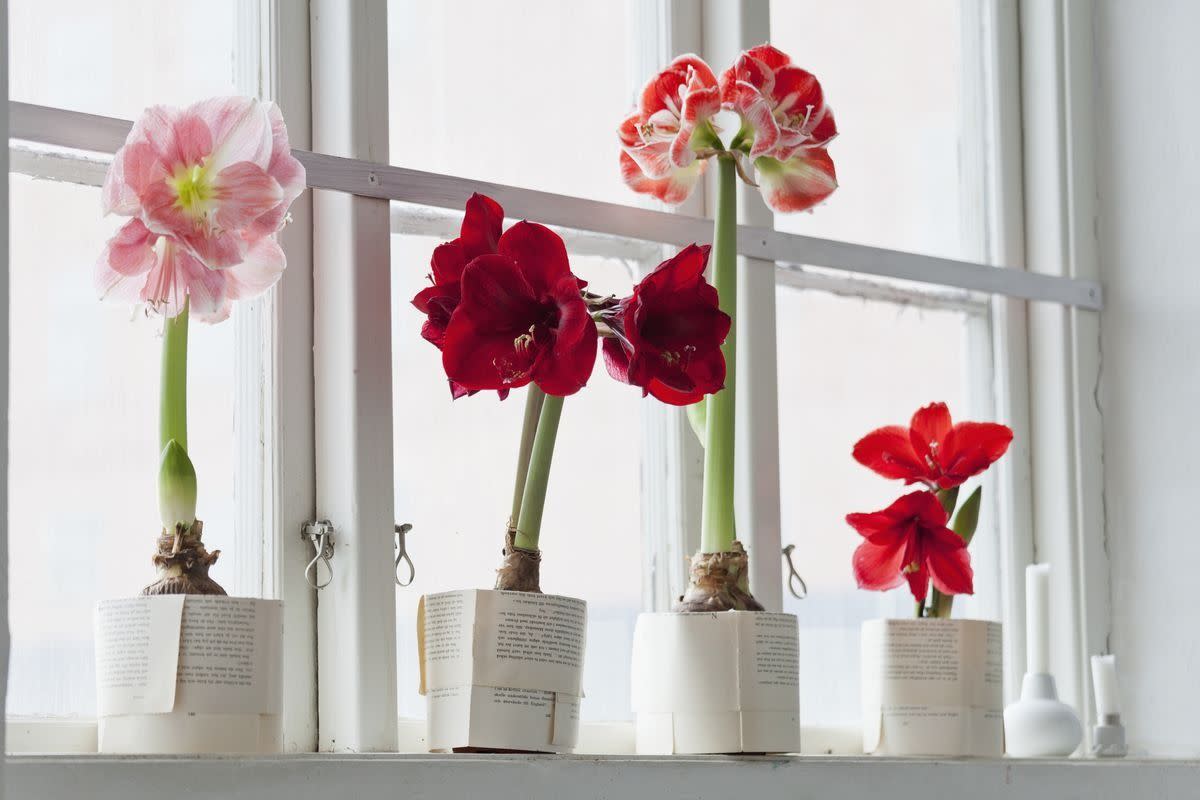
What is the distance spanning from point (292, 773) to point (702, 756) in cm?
38

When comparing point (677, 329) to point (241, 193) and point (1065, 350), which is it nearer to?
point (241, 193)

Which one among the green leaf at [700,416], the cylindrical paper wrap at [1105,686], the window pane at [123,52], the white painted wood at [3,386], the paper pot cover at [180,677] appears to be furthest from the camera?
the cylindrical paper wrap at [1105,686]

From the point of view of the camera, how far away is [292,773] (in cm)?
109

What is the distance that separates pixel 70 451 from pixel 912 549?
79 centimetres

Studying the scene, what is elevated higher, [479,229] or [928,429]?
[479,229]

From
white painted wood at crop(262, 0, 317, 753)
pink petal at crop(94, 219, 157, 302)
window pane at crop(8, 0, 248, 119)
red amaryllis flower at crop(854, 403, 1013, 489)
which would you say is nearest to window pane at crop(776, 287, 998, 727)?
red amaryllis flower at crop(854, 403, 1013, 489)

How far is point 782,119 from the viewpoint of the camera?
4.58ft

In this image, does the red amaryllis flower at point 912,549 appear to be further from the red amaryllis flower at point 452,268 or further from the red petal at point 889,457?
the red amaryllis flower at point 452,268

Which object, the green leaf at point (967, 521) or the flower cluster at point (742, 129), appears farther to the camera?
the green leaf at point (967, 521)

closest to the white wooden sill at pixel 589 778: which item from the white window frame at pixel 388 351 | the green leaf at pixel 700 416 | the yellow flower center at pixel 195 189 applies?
the white window frame at pixel 388 351

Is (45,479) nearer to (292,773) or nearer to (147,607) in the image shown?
(147,607)

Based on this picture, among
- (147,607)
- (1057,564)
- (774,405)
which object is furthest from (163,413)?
(1057,564)

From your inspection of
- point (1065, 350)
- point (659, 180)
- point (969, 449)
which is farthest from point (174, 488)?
point (1065, 350)

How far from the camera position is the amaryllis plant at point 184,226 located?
1.17 m
